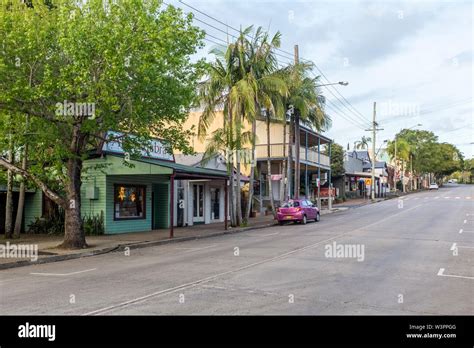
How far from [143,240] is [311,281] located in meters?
10.6

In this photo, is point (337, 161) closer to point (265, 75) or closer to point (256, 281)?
point (265, 75)

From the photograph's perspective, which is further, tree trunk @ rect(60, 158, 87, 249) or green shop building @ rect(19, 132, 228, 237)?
green shop building @ rect(19, 132, 228, 237)

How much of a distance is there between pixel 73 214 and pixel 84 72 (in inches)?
203

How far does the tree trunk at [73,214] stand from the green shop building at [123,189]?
3377 millimetres

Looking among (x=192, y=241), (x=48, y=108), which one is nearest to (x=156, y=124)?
(x=48, y=108)

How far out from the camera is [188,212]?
1102 inches

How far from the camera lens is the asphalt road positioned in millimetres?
7875

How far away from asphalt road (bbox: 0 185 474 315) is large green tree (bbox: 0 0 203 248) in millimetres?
4164

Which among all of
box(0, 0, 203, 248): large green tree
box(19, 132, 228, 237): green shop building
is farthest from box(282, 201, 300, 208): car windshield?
box(0, 0, 203, 248): large green tree

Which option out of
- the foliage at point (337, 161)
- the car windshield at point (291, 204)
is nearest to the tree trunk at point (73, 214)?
the car windshield at point (291, 204)

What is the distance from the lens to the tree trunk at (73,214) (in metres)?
16.4

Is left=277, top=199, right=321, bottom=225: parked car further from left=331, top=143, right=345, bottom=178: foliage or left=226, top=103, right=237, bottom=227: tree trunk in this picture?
left=331, top=143, right=345, bottom=178: foliage

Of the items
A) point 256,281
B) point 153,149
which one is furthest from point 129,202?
point 256,281

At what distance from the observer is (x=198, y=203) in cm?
2923
